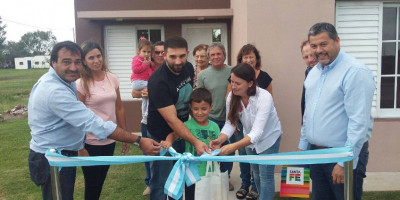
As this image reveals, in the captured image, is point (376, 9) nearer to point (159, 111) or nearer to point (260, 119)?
point (260, 119)

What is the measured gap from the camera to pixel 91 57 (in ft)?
10.3

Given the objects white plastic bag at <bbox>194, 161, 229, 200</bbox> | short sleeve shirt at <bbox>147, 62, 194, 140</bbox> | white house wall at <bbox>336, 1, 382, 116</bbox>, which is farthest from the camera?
white house wall at <bbox>336, 1, 382, 116</bbox>

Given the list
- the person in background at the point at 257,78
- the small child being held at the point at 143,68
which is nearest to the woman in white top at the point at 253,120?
the person in background at the point at 257,78

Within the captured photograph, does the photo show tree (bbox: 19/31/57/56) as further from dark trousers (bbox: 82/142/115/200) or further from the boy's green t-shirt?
the boy's green t-shirt

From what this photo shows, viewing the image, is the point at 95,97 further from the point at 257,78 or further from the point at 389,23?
the point at 389,23

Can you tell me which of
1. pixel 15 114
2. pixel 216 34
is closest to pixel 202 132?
pixel 216 34

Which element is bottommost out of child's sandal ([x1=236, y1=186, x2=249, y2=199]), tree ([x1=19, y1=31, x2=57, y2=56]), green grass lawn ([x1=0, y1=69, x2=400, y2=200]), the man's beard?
green grass lawn ([x1=0, y1=69, x2=400, y2=200])

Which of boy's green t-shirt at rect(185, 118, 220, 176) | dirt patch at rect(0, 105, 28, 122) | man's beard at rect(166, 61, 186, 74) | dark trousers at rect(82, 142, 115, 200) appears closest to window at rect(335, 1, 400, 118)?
boy's green t-shirt at rect(185, 118, 220, 176)

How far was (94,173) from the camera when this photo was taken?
129 inches

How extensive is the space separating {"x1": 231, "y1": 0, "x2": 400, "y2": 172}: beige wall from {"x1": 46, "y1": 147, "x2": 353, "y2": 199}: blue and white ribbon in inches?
103

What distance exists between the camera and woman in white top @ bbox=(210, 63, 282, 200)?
298 centimetres

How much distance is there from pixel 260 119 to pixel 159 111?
91 cm

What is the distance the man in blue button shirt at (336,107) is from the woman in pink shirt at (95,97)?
1882 millimetres

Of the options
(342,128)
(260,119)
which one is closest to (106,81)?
(260,119)
